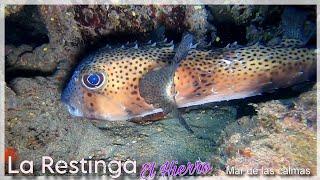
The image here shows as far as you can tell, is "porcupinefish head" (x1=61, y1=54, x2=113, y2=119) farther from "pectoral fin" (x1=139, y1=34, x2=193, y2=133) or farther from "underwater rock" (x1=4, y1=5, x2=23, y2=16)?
"underwater rock" (x1=4, y1=5, x2=23, y2=16)

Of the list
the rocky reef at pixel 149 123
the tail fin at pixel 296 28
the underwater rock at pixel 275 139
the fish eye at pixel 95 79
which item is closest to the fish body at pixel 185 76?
the fish eye at pixel 95 79

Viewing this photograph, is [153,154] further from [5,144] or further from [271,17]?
[271,17]

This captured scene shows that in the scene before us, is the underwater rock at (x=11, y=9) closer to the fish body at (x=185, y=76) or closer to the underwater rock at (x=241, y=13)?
the fish body at (x=185, y=76)

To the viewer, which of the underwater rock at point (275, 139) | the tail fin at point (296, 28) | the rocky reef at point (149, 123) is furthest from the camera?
the tail fin at point (296, 28)

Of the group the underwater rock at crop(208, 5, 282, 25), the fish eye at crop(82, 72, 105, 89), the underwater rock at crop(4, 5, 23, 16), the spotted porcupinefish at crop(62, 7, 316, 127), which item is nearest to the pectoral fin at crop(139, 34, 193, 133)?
the spotted porcupinefish at crop(62, 7, 316, 127)

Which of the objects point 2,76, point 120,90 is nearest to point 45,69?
point 2,76

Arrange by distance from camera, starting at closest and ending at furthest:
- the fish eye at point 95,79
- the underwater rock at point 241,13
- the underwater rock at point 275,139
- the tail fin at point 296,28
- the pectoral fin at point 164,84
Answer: the underwater rock at point 275,139, the pectoral fin at point 164,84, the fish eye at point 95,79, the tail fin at point 296,28, the underwater rock at point 241,13
